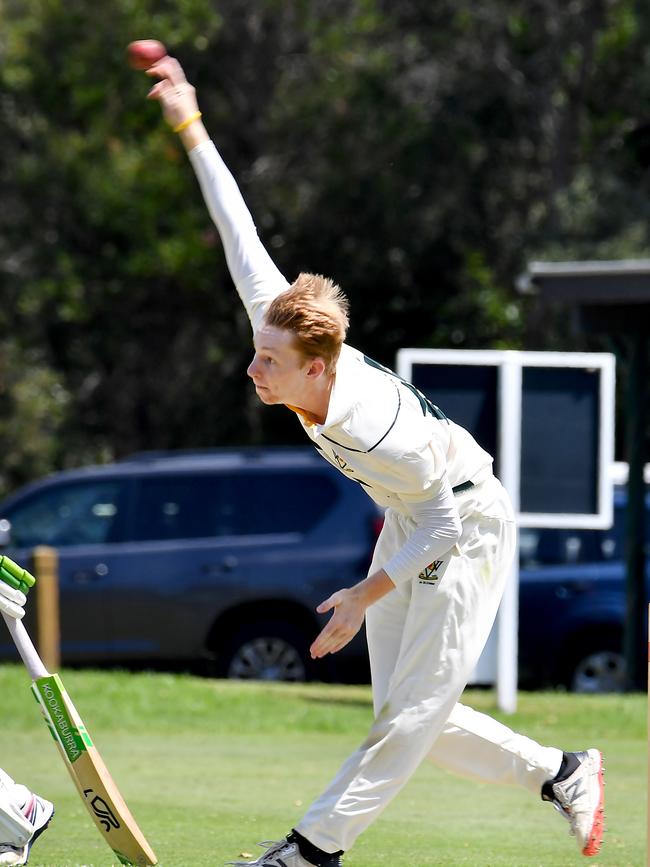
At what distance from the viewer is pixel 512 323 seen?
26266 mm

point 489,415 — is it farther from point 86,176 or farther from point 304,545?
point 86,176

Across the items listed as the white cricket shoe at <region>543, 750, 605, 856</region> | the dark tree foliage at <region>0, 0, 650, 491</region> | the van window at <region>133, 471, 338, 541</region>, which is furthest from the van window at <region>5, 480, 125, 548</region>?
the dark tree foliage at <region>0, 0, 650, 491</region>

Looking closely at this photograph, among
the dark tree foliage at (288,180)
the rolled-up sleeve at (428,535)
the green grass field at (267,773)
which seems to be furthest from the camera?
the dark tree foliage at (288,180)

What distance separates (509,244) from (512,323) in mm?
1748

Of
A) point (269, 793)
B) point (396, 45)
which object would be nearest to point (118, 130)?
point (396, 45)

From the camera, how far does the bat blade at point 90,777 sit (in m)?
5.00

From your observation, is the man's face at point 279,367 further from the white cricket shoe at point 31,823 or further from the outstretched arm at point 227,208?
the white cricket shoe at point 31,823

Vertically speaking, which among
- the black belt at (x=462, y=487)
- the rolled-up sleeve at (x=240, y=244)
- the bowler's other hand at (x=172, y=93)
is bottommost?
the black belt at (x=462, y=487)

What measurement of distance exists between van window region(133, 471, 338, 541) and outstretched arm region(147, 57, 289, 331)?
888 cm

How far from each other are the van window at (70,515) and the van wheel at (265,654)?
145cm

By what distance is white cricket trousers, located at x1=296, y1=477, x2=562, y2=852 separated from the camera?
15.0ft

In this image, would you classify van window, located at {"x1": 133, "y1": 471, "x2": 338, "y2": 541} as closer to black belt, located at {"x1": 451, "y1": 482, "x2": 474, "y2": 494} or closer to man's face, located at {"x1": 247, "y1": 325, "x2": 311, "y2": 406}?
black belt, located at {"x1": 451, "y1": 482, "x2": 474, "y2": 494}

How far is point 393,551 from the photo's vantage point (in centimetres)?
481

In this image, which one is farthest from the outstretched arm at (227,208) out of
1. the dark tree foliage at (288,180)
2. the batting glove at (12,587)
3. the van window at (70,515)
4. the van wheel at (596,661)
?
the dark tree foliage at (288,180)
